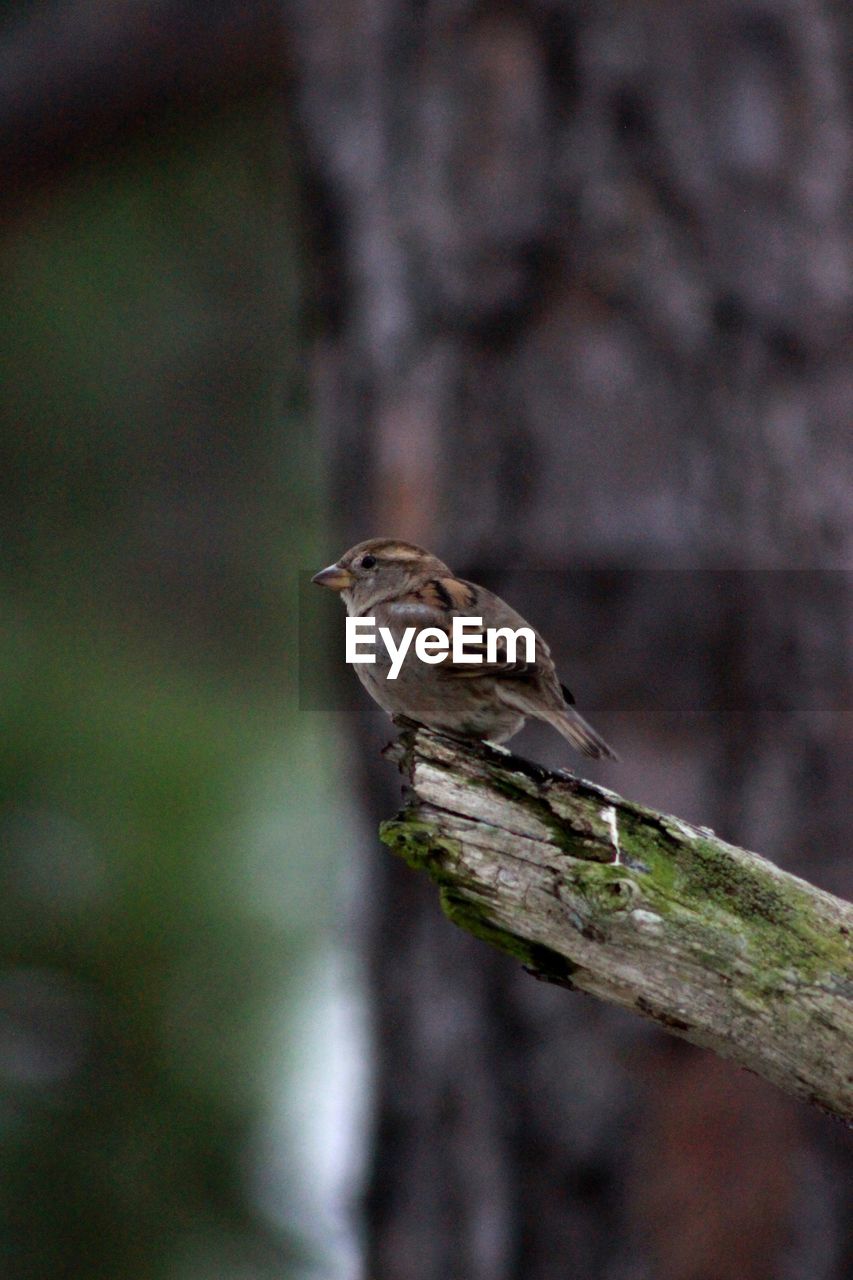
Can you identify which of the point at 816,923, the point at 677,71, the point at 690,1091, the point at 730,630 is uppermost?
the point at 677,71

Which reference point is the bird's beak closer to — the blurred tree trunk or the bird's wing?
the bird's wing

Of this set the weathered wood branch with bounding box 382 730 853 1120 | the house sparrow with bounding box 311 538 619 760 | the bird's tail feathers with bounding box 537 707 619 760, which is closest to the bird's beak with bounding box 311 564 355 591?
the house sparrow with bounding box 311 538 619 760

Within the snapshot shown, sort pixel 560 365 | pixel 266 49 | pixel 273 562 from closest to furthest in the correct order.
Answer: pixel 560 365, pixel 266 49, pixel 273 562

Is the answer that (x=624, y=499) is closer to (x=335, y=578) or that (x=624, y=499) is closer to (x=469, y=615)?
(x=335, y=578)

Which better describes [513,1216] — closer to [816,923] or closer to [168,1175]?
[168,1175]

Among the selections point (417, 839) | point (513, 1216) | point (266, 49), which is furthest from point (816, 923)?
point (266, 49)

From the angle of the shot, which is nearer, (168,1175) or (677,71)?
(677,71)
